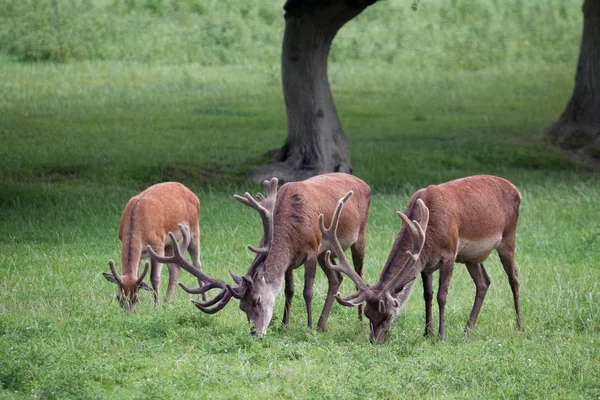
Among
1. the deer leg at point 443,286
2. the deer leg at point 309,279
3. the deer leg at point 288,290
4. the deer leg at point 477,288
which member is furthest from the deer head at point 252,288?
the deer leg at point 477,288

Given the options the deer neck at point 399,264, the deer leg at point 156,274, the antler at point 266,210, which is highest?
the antler at point 266,210

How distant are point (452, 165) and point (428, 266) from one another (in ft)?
33.2

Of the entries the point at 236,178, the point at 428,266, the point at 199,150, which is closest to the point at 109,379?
the point at 428,266

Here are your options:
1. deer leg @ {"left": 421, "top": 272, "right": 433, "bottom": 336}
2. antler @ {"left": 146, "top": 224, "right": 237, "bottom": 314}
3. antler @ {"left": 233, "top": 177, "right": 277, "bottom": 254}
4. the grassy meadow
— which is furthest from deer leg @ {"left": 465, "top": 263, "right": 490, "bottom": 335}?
antler @ {"left": 146, "top": 224, "right": 237, "bottom": 314}

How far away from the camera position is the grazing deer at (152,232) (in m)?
9.20

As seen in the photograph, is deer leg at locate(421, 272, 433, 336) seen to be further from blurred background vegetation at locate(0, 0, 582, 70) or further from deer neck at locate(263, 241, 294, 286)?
blurred background vegetation at locate(0, 0, 582, 70)

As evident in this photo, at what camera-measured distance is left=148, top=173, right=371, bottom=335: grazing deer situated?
27.2 feet

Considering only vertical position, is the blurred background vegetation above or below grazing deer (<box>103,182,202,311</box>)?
above

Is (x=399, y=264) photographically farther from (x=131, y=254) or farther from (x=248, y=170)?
(x=248, y=170)

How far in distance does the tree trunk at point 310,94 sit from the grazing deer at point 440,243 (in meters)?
7.63

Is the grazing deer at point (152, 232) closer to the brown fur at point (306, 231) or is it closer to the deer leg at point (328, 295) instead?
the brown fur at point (306, 231)

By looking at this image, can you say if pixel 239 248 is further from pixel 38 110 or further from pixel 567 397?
pixel 38 110

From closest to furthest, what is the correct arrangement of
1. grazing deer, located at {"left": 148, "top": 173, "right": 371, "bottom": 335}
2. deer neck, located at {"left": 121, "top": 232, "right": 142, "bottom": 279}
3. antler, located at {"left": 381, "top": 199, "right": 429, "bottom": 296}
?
antler, located at {"left": 381, "top": 199, "right": 429, "bottom": 296} < grazing deer, located at {"left": 148, "top": 173, "right": 371, "bottom": 335} < deer neck, located at {"left": 121, "top": 232, "right": 142, "bottom": 279}

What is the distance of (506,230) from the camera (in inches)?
366
